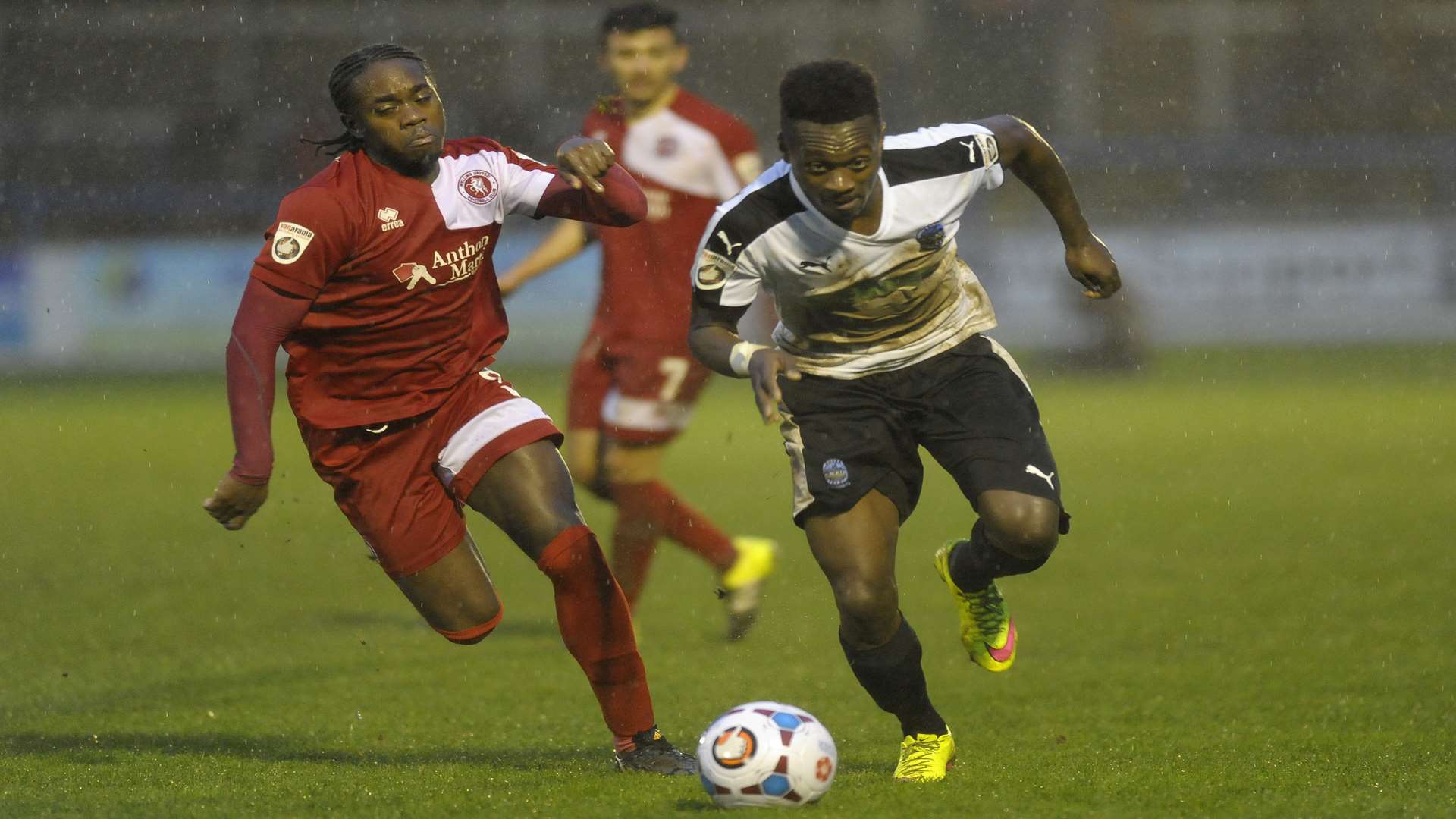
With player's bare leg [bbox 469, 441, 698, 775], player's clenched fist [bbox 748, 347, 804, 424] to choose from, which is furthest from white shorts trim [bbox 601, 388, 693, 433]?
player's clenched fist [bbox 748, 347, 804, 424]

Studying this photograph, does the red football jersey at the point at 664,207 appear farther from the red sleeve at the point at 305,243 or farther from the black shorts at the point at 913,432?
the red sleeve at the point at 305,243

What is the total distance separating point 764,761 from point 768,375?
0.93m

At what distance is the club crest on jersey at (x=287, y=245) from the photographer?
15.8 ft

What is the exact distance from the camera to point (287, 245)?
4.80 meters

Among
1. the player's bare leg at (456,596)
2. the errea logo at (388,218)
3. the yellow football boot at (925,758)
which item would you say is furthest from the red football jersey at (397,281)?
the yellow football boot at (925,758)

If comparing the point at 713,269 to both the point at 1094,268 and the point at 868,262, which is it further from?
the point at 1094,268

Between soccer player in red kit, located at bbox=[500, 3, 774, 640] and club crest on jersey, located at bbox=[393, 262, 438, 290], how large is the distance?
2.36 metres

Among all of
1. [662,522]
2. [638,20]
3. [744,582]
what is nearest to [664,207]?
[638,20]

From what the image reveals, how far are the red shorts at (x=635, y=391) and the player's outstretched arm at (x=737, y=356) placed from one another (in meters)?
2.48

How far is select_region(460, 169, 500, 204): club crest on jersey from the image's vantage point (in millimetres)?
5156

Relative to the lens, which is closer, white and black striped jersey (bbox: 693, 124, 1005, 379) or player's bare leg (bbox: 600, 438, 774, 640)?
white and black striped jersey (bbox: 693, 124, 1005, 379)

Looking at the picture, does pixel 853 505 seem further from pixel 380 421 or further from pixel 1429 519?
pixel 1429 519

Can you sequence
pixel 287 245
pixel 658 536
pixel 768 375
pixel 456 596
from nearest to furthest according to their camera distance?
pixel 768 375, pixel 287 245, pixel 456 596, pixel 658 536

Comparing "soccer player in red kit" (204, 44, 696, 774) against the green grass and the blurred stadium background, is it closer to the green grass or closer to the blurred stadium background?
the green grass
